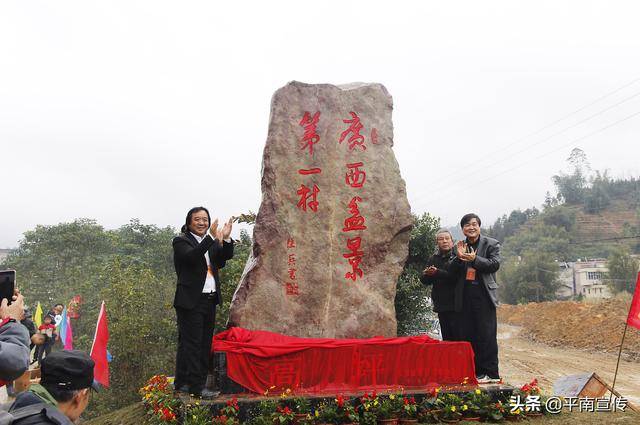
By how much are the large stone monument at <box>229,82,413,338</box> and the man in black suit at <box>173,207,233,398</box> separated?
0.59m

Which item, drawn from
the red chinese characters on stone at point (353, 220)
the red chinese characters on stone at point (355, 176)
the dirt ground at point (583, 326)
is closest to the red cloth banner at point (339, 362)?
the red chinese characters on stone at point (353, 220)

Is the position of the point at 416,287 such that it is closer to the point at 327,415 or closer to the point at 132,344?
the point at 327,415

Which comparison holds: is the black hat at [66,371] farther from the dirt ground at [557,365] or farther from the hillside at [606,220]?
the hillside at [606,220]

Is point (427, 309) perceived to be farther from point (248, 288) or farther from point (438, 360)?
point (248, 288)

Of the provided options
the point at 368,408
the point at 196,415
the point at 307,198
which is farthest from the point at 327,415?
the point at 307,198

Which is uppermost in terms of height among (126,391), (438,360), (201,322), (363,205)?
(363,205)

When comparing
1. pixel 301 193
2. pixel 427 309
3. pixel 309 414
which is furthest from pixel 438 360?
pixel 427 309

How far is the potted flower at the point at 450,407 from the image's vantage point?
4355 mm

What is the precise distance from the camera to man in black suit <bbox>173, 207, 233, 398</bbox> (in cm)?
429

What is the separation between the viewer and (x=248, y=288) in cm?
507

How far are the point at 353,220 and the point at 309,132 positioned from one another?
42.7 inches

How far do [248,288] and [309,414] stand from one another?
1430mm

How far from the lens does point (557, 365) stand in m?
13.4

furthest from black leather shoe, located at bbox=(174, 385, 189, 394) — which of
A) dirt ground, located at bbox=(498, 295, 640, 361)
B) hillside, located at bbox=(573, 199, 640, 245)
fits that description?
hillside, located at bbox=(573, 199, 640, 245)
